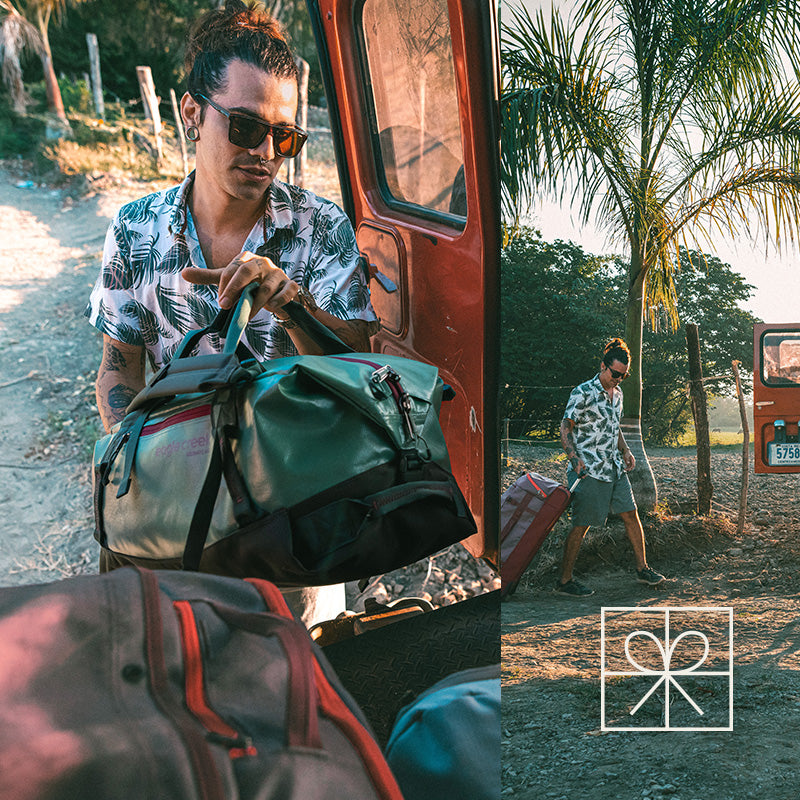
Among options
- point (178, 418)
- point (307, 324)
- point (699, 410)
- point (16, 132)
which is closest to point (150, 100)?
point (16, 132)

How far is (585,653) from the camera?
1.20 m

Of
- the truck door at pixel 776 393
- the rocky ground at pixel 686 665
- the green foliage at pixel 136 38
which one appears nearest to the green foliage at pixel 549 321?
the rocky ground at pixel 686 665

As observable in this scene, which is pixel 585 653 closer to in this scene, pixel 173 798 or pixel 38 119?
pixel 173 798

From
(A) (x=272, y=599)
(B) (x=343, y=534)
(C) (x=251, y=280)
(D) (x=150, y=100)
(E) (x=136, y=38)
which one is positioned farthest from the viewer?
(E) (x=136, y=38)

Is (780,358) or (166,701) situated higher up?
(780,358)

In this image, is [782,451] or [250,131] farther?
[250,131]

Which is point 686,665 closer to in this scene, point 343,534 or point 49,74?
point 343,534

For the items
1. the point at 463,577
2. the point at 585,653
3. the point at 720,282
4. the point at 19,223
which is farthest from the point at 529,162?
the point at 19,223

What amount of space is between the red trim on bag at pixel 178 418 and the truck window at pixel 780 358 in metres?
0.89

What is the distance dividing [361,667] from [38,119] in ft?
31.5

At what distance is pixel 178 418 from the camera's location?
1.30 meters

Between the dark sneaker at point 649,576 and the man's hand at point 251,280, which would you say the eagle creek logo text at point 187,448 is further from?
the dark sneaker at point 649,576

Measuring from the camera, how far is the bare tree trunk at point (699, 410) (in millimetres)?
1164

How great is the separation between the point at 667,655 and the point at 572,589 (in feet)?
0.58
